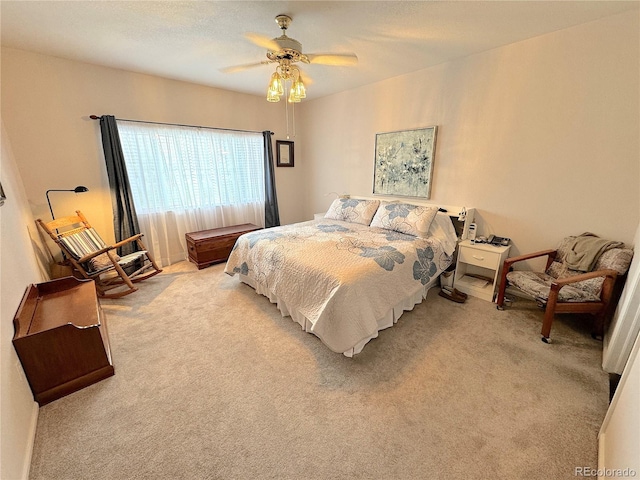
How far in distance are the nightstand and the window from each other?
10.4 ft

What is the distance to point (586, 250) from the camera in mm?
2115

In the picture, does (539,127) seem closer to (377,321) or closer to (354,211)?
(354,211)

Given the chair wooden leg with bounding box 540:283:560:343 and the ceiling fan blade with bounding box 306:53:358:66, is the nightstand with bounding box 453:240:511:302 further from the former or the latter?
the ceiling fan blade with bounding box 306:53:358:66

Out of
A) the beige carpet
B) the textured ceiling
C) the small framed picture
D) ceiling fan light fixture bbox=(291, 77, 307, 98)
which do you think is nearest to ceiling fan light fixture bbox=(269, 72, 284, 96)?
ceiling fan light fixture bbox=(291, 77, 307, 98)

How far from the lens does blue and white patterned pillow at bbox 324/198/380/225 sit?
3.30 m

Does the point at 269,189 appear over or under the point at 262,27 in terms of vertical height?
under

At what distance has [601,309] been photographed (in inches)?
76.9

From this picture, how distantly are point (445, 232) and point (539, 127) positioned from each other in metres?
1.22

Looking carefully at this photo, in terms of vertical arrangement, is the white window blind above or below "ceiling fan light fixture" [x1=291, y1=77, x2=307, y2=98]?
below

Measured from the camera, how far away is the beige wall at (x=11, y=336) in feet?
3.65

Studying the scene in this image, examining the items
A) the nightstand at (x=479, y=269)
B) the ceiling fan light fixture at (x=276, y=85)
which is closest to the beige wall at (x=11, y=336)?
the ceiling fan light fixture at (x=276, y=85)

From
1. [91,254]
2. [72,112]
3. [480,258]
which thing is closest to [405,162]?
[480,258]

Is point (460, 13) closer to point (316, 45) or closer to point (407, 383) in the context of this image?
point (316, 45)

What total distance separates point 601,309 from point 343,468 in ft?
7.28
